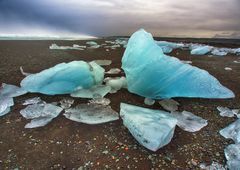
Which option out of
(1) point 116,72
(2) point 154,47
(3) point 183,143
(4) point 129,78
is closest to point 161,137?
(3) point 183,143

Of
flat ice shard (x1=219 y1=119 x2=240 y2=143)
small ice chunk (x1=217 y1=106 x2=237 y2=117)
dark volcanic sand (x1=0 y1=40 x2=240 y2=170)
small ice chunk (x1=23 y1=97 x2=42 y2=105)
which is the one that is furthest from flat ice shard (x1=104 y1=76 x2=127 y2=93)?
flat ice shard (x1=219 y1=119 x2=240 y2=143)

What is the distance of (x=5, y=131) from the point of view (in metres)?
1.88

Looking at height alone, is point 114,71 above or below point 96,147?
above

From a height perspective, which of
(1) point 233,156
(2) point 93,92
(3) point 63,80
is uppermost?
(3) point 63,80

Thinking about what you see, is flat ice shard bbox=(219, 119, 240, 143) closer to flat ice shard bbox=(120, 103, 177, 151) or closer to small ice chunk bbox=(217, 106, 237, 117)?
small ice chunk bbox=(217, 106, 237, 117)

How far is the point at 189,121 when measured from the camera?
80.4 inches

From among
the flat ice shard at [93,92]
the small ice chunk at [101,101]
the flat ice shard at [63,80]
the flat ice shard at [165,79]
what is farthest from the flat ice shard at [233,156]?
the flat ice shard at [63,80]

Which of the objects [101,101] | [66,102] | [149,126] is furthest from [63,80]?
[149,126]

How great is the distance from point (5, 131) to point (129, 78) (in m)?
1.21

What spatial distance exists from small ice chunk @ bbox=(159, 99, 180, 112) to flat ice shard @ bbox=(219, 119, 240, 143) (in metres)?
0.47

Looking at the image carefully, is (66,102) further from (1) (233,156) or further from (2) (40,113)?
(1) (233,156)

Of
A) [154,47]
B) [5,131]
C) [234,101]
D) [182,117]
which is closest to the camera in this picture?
[5,131]

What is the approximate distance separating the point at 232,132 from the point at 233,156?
0.30 meters

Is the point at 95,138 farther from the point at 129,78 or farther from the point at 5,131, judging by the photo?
the point at 129,78
